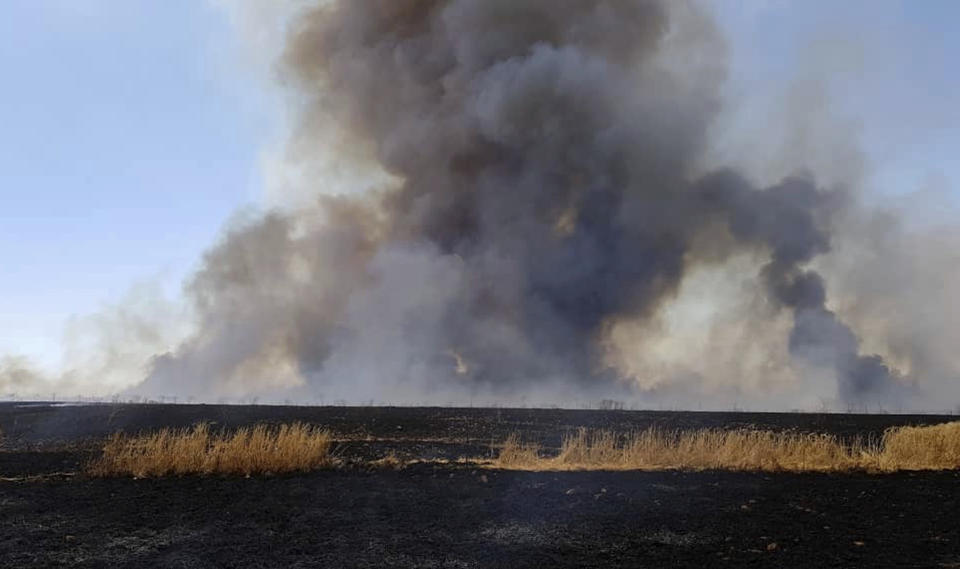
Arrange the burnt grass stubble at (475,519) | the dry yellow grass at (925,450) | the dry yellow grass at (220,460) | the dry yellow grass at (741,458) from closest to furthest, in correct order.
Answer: the burnt grass stubble at (475,519) < the dry yellow grass at (220,460) < the dry yellow grass at (741,458) < the dry yellow grass at (925,450)

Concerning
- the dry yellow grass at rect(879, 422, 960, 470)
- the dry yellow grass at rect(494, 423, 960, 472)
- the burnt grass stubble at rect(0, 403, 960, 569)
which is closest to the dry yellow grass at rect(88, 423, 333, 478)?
the burnt grass stubble at rect(0, 403, 960, 569)

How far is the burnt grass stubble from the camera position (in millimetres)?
8844

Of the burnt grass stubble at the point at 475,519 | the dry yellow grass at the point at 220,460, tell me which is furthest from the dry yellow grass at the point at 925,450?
the dry yellow grass at the point at 220,460

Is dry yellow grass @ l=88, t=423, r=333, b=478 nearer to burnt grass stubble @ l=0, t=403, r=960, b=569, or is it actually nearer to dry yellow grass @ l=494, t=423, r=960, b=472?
burnt grass stubble @ l=0, t=403, r=960, b=569

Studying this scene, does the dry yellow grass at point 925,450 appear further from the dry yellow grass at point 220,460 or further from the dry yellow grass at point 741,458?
the dry yellow grass at point 220,460

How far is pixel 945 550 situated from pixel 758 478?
5972 mm

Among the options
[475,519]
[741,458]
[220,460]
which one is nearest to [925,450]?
[741,458]

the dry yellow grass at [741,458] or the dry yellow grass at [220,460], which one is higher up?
the dry yellow grass at [741,458]

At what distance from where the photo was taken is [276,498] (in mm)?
12656

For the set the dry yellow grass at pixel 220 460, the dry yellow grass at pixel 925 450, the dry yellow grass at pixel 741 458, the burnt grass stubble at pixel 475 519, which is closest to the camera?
the burnt grass stubble at pixel 475 519

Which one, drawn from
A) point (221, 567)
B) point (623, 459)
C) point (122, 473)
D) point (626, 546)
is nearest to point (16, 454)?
point (122, 473)

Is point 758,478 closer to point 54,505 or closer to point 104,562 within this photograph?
point 104,562

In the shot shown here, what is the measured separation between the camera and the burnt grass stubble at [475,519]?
8844mm

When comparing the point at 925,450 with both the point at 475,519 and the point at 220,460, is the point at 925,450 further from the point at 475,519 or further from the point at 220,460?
the point at 220,460
